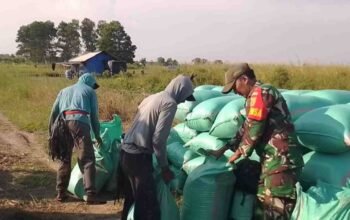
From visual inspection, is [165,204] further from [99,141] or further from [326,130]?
[99,141]

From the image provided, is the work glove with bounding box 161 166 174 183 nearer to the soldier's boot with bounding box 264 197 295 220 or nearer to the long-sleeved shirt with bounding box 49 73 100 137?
the soldier's boot with bounding box 264 197 295 220

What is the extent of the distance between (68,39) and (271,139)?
64.4m

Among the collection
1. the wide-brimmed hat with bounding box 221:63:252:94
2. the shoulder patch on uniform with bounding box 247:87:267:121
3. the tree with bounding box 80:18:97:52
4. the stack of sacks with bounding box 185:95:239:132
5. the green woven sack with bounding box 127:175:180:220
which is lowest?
the green woven sack with bounding box 127:175:180:220

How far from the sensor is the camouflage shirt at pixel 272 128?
11.0 ft

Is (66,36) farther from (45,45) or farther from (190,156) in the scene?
(190,156)

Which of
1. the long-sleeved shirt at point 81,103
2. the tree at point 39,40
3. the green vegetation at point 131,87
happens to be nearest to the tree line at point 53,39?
the tree at point 39,40

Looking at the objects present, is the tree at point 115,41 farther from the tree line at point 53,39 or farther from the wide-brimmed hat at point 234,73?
the wide-brimmed hat at point 234,73

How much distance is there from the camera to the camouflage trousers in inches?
134

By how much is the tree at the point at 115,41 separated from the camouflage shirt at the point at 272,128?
4594 cm

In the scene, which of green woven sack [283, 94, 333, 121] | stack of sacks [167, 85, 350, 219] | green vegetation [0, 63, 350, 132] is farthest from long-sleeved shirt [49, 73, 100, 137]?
green vegetation [0, 63, 350, 132]

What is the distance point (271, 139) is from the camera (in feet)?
11.2

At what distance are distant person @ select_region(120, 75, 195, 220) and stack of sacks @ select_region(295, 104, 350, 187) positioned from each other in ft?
3.31

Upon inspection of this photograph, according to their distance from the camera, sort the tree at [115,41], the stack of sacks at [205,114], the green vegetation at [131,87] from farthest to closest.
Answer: the tree at [115,41], the green vegetation at [131,87], the stack of sacks at [205,114]

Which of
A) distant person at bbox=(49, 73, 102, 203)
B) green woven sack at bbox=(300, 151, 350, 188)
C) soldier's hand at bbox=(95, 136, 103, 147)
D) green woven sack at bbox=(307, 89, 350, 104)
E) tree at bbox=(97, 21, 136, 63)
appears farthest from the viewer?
tree at bbox=(97, 21, 136, 63)
